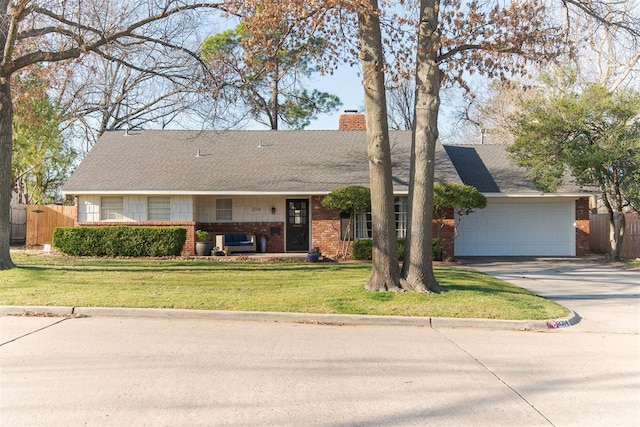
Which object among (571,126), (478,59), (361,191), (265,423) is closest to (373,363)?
(265,423)

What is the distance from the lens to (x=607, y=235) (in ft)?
77.0

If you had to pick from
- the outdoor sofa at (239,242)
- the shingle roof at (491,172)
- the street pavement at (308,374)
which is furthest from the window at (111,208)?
the shingle roof at (491,172)

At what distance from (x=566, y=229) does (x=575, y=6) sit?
11925 millimetres

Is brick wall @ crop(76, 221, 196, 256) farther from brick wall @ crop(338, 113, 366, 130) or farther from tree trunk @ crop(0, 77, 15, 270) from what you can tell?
brick wall @ crop(338, 113, 366, 130)

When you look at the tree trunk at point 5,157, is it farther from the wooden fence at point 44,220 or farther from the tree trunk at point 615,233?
the tree trunk at point 615,233

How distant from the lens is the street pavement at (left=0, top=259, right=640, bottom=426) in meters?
4.84

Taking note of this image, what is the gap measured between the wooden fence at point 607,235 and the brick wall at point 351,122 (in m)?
11.7

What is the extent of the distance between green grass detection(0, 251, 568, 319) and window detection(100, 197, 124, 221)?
5173 mm

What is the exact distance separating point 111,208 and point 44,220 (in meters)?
6.88

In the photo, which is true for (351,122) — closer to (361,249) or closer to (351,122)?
(351,122)

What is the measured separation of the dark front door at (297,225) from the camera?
21.7 metres

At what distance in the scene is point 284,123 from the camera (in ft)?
117

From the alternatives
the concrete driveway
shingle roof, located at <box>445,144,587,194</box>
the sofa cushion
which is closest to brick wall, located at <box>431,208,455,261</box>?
the concrete driveway

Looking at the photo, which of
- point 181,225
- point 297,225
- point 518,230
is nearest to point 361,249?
point 297,225
